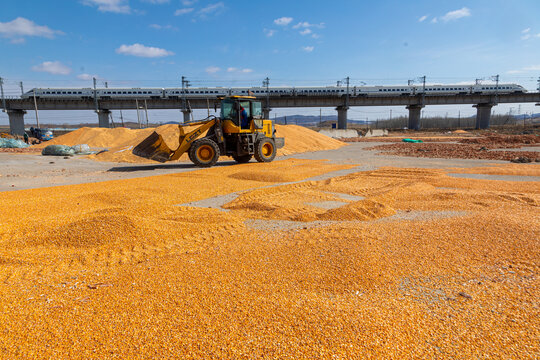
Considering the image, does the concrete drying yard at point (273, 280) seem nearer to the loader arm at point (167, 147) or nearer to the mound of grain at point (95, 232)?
the mound of grain at point (95, 232)

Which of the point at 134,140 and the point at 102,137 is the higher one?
the point at 102,137

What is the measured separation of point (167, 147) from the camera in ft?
40.0

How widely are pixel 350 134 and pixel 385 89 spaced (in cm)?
1268

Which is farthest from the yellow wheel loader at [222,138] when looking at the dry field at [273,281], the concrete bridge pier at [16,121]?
the concrete bridge pier at [16,121]

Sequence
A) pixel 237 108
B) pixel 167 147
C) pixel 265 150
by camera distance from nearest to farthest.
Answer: pixel 167 147
pixel 237 108
pixel 265 150

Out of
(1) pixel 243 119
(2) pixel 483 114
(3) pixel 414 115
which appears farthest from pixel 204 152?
(2) pixel 483 114

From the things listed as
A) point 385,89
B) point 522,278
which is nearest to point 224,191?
point 522,278

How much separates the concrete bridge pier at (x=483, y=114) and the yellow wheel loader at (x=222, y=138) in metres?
56.6

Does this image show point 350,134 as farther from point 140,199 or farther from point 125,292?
point 125,292

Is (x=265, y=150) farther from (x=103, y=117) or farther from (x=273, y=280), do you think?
(x=103, y=117)

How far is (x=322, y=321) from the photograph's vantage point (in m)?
2.23

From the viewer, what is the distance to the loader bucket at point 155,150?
12055mm

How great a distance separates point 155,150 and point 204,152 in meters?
2.01

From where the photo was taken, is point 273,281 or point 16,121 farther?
point 16,121
